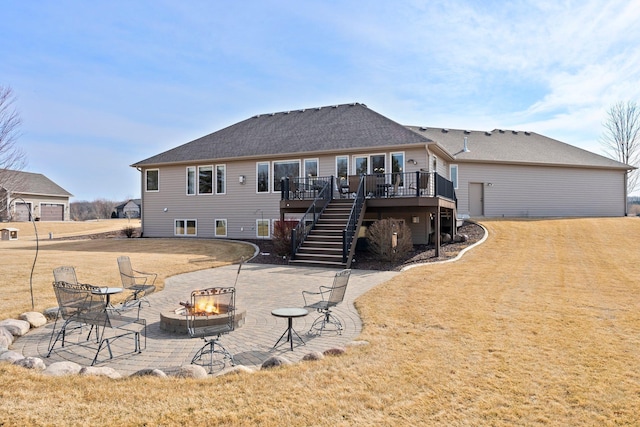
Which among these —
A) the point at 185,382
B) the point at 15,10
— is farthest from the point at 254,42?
the point at 185,382

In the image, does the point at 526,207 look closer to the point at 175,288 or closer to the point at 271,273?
the point at 271,273

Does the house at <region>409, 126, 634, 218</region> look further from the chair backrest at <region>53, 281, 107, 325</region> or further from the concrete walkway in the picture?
the chair backrest at <region>53, 281, 107, 325</region>

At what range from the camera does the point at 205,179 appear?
21.1m

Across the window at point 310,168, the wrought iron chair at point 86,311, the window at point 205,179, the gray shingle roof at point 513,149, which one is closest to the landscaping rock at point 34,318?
the wrought iron chair at point 86,311

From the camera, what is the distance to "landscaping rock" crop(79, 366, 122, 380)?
4.09 metres

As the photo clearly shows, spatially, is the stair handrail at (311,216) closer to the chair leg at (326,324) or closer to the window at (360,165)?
the window at (360,165)

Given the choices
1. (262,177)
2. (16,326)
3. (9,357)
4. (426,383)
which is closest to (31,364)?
(9,357)

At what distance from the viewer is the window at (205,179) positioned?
21.0 m

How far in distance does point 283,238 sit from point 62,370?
409 inches

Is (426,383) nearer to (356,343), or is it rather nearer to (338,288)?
(356,343)

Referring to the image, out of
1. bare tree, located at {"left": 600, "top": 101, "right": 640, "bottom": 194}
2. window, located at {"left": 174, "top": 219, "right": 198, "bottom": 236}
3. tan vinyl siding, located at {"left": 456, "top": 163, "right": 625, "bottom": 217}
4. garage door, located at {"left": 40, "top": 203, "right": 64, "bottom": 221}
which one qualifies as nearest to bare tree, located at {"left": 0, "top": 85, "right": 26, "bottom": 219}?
window, located at {"left": 174, "top": 219, "right": 198, "bottom": 236}

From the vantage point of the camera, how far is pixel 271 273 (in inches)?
455

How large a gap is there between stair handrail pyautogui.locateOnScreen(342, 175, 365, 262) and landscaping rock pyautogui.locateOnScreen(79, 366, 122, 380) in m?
8.90

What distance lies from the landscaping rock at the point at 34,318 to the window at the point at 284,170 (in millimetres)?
13113
